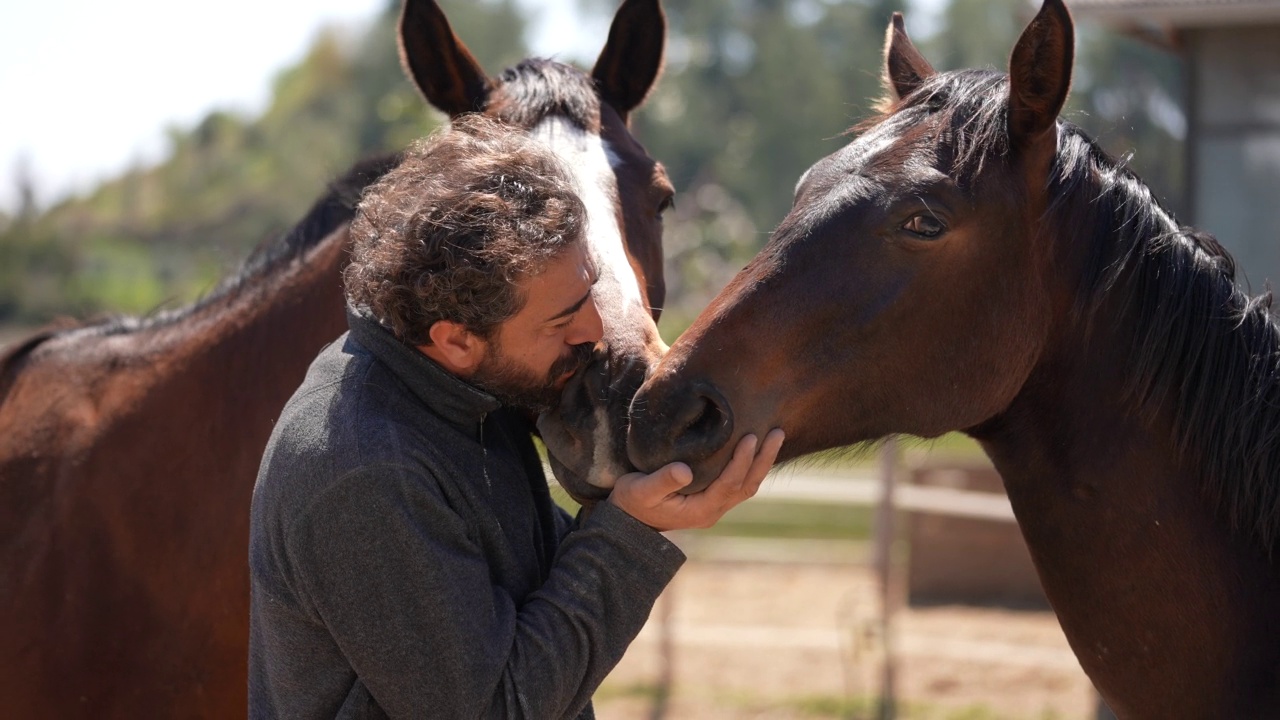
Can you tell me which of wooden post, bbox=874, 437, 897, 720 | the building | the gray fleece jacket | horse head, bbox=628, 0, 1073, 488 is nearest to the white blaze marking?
horse head, bbox=628, 0, 1073, 488

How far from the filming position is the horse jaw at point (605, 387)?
2074 millimetres

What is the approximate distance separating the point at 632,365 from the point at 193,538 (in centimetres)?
135

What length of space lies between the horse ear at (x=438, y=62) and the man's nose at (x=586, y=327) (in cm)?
→ 121

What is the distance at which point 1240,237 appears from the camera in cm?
727

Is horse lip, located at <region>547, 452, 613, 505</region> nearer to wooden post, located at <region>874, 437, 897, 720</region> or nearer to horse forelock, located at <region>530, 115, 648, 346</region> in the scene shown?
horse forelock, located at <region>530, 115, 648, 346</region>

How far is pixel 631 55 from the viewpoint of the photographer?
339 centimetres

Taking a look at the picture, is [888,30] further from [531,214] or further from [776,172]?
[776,172]

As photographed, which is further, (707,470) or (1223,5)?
(1223,5)

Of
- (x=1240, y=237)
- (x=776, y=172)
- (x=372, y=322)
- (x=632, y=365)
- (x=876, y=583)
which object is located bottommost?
(x=776, y=172)

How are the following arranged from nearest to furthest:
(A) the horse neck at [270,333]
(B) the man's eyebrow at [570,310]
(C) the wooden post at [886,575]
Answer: (B) the man's eyebrow at [570,310]
(A) the horse neck at [270,333]
(C) the wooden post at [886,575]

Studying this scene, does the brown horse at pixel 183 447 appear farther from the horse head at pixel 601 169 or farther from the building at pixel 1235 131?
the building at pixel 1235 131

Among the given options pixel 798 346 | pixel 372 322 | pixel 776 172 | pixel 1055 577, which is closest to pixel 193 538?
pixel 372 322

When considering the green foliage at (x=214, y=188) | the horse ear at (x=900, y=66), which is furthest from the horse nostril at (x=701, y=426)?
the green foliage at (x=214, y=188)

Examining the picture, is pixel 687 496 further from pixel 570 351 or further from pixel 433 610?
pixel 433 610
